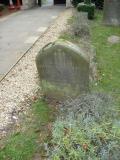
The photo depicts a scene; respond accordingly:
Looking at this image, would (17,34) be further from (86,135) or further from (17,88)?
(86,135)

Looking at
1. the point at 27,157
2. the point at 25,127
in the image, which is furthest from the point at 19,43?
the point at 27,157

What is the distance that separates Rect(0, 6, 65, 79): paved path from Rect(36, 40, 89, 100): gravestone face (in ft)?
8.08

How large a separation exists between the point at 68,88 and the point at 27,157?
1969 millimetres

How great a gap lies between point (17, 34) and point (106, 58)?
554 centimetres

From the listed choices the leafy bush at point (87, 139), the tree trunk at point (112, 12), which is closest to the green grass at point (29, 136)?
the leafy bush at point (87, 139)

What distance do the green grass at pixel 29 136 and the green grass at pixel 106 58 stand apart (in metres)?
1.75

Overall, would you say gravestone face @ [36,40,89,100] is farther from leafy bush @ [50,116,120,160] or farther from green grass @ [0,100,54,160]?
leafy bush @ [50,116,120,160]

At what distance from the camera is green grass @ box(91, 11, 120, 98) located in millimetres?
8469

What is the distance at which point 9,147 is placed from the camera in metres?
A: 6.15

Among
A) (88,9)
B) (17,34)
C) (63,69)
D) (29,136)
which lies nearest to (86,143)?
(29,136)

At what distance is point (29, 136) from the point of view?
6422 millimetres

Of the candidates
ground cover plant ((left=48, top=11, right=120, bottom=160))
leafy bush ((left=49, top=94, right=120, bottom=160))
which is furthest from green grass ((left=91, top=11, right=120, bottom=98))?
leafy bush ((left=49, top=94, right=120, bottom=160))

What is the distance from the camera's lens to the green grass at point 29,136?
235 inches

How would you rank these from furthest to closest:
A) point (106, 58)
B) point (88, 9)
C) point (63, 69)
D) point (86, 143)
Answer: point (88, 9)
point (106, 58)
point (63, 69)
point (86, 143)
